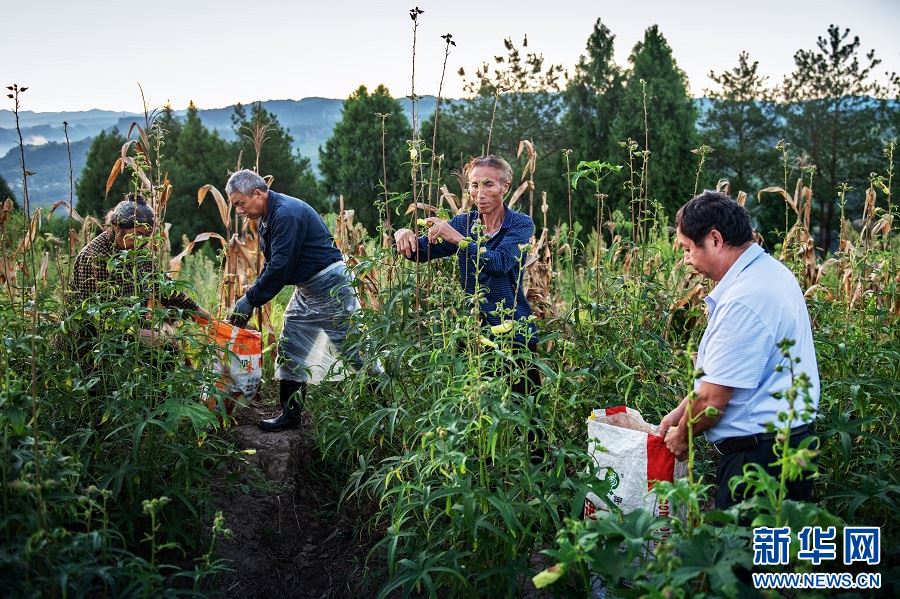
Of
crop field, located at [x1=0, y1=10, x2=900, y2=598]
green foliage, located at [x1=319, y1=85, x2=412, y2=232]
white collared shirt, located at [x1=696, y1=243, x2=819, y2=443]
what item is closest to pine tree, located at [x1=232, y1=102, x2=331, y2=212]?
green foliage, located at [x1=319, y1=85, x2=412, y2=232]

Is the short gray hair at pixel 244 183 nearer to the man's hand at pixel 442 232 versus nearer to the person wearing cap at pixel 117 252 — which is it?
the person wearing cap at pixel 117 252

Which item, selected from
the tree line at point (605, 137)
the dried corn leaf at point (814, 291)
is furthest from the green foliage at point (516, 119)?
the dried corn leaf at point (814, 291)

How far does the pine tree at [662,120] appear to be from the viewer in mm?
18094

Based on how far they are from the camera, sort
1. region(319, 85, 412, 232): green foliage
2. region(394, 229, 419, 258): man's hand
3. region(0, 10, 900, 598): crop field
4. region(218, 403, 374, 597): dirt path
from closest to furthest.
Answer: region(0, 10, 900, 598): crop field, region(218, 403, 374, 597): dirt path, region(394, 229, 419, 258): man's hand, region(319, 85, 412, 232): green foliage

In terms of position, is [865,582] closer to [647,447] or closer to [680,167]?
[647,447]

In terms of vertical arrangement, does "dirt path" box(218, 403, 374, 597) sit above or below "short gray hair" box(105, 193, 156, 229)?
below

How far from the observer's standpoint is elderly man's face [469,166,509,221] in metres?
4.00

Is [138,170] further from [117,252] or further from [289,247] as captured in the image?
[289,247]

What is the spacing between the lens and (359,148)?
2188 centimetres

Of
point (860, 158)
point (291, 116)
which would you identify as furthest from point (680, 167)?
point (291, 116)

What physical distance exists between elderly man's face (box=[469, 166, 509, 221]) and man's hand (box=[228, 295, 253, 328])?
1548mm

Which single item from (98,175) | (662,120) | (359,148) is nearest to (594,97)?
(662,120)

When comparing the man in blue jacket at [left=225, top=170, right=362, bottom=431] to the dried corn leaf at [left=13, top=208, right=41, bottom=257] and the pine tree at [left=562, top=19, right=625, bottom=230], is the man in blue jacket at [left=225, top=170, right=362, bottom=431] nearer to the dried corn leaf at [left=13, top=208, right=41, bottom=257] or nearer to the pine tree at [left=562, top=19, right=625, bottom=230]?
the dried corn leaf at [left=13, top=208, right=41, bottom=257]

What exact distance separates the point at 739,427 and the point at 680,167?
56.0 ft
